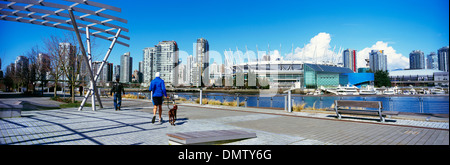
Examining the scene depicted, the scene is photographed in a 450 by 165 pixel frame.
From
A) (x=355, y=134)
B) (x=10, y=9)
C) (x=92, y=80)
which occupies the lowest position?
(x=355, y=134)

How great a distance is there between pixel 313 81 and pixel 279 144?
100689 mm

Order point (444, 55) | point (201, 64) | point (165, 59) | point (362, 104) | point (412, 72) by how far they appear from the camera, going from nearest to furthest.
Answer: point (444, 55) < point (362, 104) < point (165, 59) < point (412, 72) < point (201, 64)

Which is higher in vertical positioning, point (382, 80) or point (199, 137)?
point (382, 80)

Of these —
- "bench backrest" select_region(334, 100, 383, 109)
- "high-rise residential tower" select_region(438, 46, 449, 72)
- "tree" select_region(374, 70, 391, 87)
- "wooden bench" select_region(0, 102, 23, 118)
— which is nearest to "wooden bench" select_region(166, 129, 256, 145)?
"high-rise residential tower" select_region(438, 46, 449, 72)

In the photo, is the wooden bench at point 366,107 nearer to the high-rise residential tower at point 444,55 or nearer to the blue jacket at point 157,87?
the high-rise residential tower at point 444,55

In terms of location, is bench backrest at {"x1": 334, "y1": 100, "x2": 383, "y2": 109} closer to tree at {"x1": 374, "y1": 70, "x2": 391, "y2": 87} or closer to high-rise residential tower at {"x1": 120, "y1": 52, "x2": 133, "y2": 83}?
tree at {"x1": 374, "y1": 70, "x2": 391, "y2": 87}

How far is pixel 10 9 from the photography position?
7719 mm

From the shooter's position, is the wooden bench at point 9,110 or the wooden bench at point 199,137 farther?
the wooden bench at point 9,110

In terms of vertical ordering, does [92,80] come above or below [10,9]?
below

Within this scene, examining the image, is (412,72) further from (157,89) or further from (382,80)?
(157,89)

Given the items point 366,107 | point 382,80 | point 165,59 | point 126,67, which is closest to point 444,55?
point 366,107

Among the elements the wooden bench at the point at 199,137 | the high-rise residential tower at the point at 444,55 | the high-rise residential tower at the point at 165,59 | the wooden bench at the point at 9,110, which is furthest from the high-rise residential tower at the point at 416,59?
the wooden bench at the point at 9,110
